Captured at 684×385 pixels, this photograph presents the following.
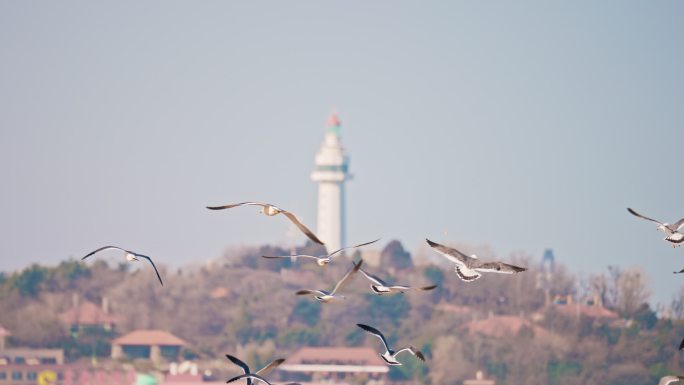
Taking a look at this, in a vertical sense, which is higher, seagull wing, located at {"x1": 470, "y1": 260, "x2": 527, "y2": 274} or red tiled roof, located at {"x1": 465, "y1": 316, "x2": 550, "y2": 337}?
seagull wing, located at {"x1": 470, "y1": 260, "x2": 527, "y2": 274}

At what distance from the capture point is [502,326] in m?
130

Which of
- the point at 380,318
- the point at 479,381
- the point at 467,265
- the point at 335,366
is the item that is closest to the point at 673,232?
the point at 467,265

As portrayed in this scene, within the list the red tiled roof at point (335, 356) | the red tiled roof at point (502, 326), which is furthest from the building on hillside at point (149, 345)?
the red tiled roof at point (502, 326)

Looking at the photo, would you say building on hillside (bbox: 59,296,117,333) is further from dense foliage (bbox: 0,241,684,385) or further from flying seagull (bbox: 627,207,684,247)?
flying seagull (bbox: 627,207,684,247)

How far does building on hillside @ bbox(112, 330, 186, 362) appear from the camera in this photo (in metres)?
132

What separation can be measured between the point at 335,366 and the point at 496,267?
9455 centimetres

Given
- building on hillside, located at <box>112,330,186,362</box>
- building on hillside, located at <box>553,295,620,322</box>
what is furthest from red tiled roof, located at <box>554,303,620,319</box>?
building on hillside, located at <box>112,330,186,362</box>

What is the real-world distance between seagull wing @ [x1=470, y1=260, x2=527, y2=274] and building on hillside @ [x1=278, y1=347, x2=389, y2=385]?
8848cm

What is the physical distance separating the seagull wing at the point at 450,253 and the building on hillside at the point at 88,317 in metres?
97.5

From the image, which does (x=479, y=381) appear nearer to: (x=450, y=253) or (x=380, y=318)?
(x=380, y=318)

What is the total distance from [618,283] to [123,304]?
28.3 m

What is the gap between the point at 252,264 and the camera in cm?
15862

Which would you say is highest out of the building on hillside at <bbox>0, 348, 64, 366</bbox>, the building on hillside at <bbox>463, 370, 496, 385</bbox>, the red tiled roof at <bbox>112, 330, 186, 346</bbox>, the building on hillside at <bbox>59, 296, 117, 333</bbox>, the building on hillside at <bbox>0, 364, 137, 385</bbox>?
the building on hillside at <bbox>59, 296, 117, 333</bbox>

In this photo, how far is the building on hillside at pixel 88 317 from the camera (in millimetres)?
134150
